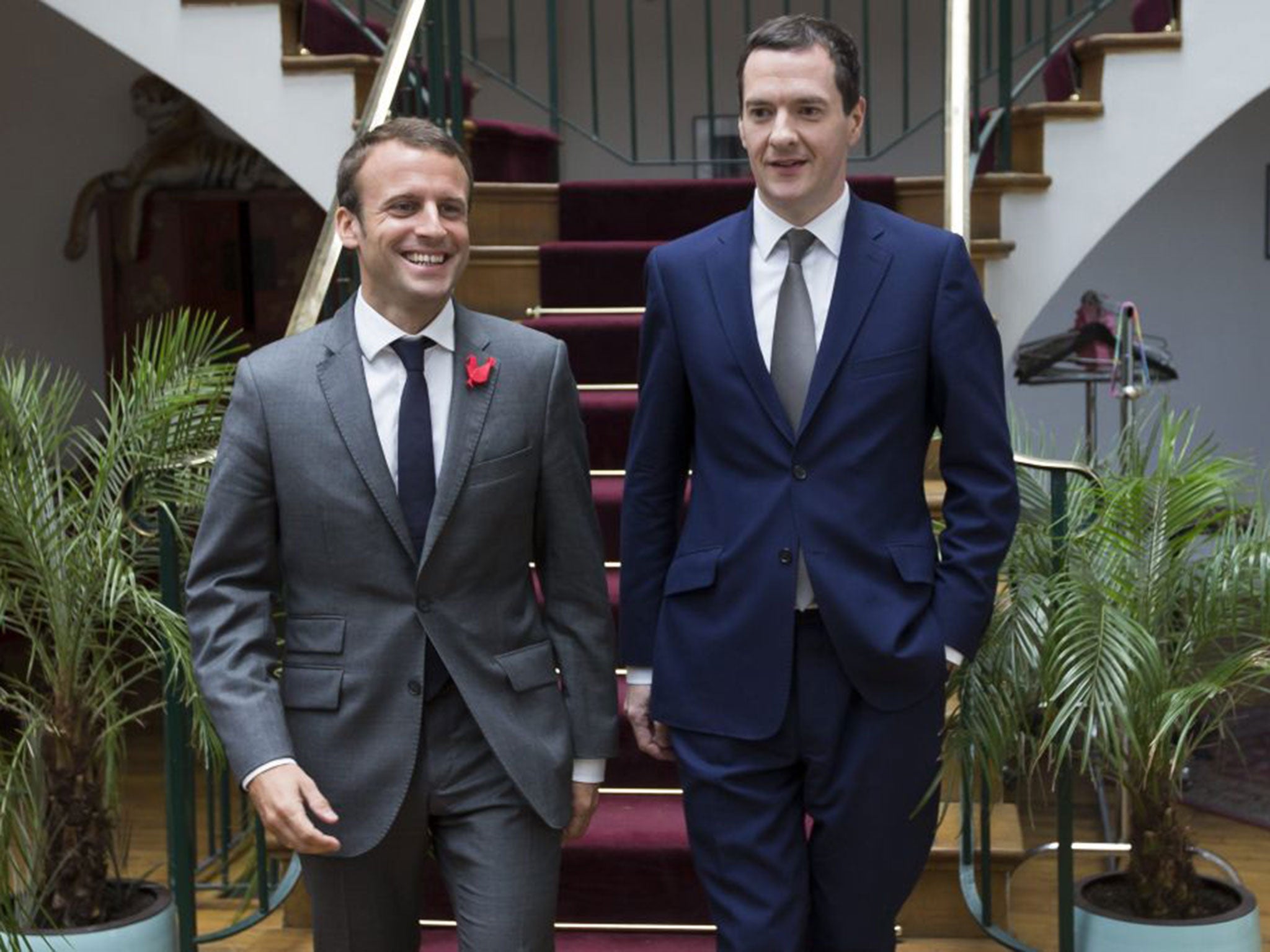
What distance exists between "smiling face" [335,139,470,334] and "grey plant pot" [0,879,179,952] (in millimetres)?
1752

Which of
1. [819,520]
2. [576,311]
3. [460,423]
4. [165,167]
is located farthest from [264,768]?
[165,167]

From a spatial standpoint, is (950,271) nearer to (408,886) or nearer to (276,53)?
(408,886)

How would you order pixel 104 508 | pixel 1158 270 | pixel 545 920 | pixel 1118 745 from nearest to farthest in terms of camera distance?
pixel 545 920
pixel 1118 745
pixel 104 508
pixel 1158 270

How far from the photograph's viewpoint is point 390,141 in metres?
2.07

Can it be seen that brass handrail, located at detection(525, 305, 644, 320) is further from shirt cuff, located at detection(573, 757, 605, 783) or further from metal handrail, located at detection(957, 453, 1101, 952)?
shirt cuff, located at detection(573, 757, 605, 783)

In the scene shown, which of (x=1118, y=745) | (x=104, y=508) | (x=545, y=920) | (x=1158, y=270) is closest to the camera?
(x=545, y=920)

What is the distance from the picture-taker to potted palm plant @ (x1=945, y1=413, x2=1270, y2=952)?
286cm

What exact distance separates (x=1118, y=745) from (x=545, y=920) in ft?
3.72

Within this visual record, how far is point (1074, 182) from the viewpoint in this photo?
15.9 ft

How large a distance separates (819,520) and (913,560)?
13 cm

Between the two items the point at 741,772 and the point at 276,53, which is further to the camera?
the point at 276,53

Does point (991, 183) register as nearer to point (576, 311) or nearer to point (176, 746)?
point (576, 311)

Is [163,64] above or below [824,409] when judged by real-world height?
above

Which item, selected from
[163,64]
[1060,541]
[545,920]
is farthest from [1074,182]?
[545,920]
